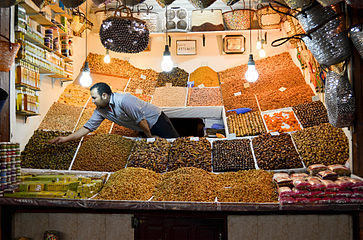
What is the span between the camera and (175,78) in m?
6.01

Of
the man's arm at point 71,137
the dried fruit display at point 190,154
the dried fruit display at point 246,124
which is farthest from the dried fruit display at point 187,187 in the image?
the man's arm at point 71,137

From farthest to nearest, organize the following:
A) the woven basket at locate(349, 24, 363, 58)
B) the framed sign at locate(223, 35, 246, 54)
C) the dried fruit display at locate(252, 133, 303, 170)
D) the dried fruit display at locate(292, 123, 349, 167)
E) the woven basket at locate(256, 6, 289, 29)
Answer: the framed sign at locate(223, 35, 246, 54)
the woven basket at locate(256, 6, 289, 29)
the dried fruit display at locate(252, 133, 303, 170)
the dried fruit display at locate(292, 123, 349, 167)
the woven basket at locate(349, 24, 363, 58)

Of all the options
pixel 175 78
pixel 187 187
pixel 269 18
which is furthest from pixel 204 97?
pixel 187 187

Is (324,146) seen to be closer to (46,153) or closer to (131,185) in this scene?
(131,185)

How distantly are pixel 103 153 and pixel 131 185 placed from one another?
942mm

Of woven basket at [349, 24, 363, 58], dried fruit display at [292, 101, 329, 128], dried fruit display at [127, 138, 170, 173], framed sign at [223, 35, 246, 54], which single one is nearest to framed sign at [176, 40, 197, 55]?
framed sign at [223, 35, 246, 54]

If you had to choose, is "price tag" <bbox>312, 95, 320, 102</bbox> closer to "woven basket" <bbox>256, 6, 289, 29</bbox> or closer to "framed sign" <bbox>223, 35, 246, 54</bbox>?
"woven basket" <bbox>256, 6, 289, 29</bbox>

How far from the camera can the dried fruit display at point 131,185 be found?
2830 mm

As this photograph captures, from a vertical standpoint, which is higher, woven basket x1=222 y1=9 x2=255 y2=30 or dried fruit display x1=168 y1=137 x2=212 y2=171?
woven basket x1=222 y1=9 x2=255 y2=30

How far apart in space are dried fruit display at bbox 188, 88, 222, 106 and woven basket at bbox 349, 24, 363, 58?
2.68 m

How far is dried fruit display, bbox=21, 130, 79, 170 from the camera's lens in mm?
3724

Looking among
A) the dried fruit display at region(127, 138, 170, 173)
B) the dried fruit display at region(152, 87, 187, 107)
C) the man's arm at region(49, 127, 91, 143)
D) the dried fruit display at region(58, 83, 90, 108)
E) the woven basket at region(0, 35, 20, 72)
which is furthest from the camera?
the dried fruit display at region(152, 87, 187, 107)

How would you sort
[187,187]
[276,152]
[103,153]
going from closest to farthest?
[187,187] → [276,152] → [103,153]

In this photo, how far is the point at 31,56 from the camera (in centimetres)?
384
